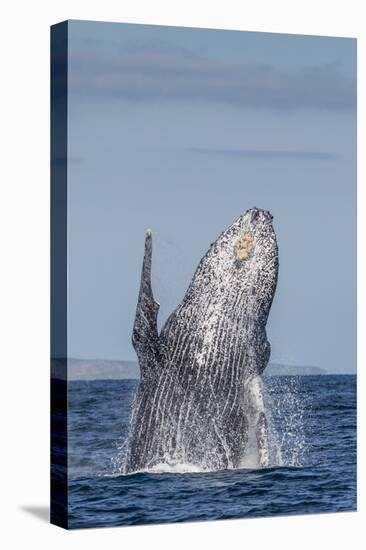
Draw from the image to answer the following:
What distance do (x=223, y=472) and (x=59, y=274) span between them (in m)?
4.23

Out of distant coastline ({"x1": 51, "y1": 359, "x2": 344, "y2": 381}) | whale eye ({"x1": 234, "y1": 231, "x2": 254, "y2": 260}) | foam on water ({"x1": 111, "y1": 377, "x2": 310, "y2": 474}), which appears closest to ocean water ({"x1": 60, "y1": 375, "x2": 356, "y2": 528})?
foam on water ({"x1": 111, "y1": 377, "x2": 310, "y2": 474})

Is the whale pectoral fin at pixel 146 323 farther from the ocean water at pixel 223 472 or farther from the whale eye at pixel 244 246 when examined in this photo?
the whale eye at pixel 244 246

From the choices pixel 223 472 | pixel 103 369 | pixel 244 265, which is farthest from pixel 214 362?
pixel 103 369

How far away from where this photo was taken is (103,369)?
3134 cm

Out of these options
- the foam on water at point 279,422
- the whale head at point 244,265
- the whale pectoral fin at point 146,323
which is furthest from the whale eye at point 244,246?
the foam on water at point 279,422

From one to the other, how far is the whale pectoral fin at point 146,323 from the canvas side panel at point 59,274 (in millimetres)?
1311

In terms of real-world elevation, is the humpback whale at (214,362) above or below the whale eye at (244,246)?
below

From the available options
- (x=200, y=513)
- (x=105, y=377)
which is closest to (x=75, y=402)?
(x=105, y=377)

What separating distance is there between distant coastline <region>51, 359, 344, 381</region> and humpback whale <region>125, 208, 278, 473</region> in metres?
0.18

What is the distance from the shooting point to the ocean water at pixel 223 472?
102 feet

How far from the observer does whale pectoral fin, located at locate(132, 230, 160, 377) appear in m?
31.6

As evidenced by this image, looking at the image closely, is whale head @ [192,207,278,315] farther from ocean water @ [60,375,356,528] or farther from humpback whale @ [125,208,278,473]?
ocean water @ [60,375,356,528]

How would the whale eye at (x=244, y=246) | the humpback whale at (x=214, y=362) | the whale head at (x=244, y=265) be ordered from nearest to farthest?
the humpback whale at (x=214, y=362), the whale head at (x=244, y=265), the whale eye at (x=244, y=246)

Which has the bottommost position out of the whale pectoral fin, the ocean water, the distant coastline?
the ocean water
